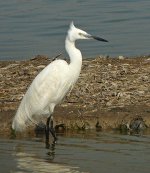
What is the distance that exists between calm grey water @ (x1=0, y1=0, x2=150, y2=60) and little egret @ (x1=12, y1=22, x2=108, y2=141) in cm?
Answer: 569

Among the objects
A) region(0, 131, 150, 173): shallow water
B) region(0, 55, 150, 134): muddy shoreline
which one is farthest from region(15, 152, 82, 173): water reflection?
region(0, 55, 150, 134): muddy shoreline

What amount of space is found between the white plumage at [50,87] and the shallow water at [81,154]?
17.0 inches

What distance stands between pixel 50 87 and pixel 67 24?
32.1ft

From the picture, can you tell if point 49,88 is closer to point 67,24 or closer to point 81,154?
point 81,154

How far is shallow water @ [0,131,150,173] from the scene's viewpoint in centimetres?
929

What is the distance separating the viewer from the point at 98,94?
490 inches

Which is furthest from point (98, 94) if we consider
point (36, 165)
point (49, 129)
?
point (36, 165)

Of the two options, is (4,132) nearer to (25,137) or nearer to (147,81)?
(25,137)

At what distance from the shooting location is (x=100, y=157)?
9750 millimetres

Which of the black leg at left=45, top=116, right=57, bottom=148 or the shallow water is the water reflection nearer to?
the shallow water

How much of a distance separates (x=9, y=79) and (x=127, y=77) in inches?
84.1

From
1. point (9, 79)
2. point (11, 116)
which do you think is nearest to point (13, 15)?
point (9, 79)

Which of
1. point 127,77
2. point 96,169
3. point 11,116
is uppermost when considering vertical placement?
point 127,77

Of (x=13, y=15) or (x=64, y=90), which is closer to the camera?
(x=64, y=90)
